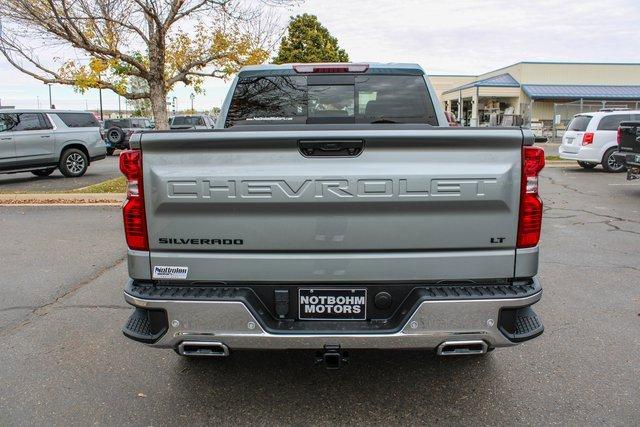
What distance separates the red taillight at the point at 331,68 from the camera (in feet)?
14.0

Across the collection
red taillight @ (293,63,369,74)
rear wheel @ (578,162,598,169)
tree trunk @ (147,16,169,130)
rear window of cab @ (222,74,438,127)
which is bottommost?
rear wheel @ (578,162,598,169)

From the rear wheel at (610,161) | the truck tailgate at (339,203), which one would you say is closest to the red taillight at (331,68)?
the truck tailgate at (339,203)

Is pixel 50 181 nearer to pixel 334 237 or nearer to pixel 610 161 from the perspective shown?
pixel 334 237

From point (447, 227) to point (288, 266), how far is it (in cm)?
86

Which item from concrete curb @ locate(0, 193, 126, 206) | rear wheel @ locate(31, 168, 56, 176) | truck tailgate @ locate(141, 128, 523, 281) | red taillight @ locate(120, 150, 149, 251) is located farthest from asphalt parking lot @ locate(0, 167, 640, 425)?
rear wheel @ locate(31, 168, 56, 176)

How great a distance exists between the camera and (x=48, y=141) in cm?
1430

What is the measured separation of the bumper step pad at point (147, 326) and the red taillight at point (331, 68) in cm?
236

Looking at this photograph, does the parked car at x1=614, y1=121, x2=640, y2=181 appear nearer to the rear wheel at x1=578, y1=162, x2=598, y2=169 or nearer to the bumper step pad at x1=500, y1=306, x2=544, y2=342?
the rear wheel at x1=578, y1=162, x2=598, y2=169

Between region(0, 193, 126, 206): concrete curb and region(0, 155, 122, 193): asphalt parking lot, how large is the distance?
120 centimetres

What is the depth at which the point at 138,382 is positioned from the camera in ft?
11.5

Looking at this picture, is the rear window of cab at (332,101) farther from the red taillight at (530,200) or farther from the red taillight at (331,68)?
the red taillight at (530,200)

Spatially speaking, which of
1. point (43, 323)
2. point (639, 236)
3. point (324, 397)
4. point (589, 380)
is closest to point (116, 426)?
point (324, 397)

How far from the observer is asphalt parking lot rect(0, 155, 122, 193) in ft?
42.6

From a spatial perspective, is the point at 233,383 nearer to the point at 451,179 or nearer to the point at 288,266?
the point at 288,266
